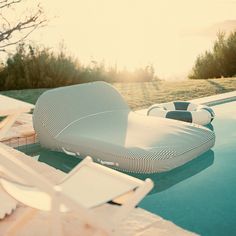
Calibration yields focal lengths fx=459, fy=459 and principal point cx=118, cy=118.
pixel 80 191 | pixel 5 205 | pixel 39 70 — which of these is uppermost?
pixel 80 191

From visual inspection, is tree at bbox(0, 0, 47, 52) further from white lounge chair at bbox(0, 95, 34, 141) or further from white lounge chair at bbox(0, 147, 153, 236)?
white lounge chair at bbox(0, 147, 153, 236)

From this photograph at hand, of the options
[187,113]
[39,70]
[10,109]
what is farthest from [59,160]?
[39,70]

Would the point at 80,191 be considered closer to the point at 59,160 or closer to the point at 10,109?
the point at 10,109

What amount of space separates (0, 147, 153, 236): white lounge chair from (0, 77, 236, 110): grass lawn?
573cm

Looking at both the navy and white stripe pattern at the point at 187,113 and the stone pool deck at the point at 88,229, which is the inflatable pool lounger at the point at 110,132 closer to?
the navy and white stripe pattern at the point at 187,113

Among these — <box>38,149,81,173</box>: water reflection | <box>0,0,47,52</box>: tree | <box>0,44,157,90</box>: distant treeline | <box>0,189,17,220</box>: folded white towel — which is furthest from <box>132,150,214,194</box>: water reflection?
<box>0,0,47,52</box>: tree

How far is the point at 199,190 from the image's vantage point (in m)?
4.87

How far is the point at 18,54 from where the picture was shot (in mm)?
12172

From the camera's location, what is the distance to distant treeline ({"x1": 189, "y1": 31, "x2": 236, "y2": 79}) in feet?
50.7

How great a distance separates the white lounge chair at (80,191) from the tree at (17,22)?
30.3 ft

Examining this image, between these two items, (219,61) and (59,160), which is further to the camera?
(219,61)

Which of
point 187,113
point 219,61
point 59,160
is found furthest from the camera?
point 219,61

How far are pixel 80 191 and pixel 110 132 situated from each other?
257 cm

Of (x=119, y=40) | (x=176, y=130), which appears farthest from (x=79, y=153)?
(x=119, y=40)
